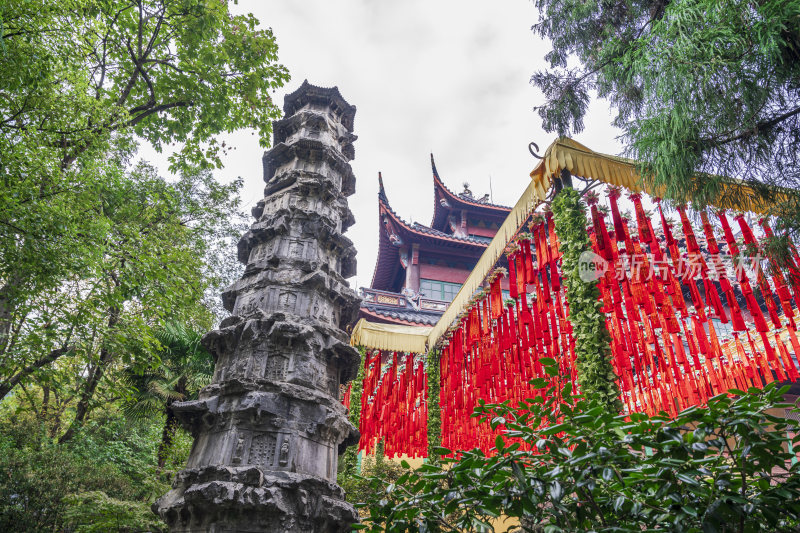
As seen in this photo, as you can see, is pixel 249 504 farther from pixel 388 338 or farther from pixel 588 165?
pixel 388 338

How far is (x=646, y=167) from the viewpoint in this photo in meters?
4.39

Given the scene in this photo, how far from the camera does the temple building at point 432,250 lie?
14.6 m

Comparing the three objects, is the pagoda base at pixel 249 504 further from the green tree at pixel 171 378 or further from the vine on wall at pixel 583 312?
the green tree at pixel 171 378

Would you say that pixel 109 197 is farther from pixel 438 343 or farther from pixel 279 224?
pixel 438 343

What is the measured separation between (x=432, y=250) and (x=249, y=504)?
13928 mm

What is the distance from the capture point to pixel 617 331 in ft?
17.0

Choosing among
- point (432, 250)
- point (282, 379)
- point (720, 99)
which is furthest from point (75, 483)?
point (432, 250)

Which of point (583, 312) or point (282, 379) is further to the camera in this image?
point (583, 312)

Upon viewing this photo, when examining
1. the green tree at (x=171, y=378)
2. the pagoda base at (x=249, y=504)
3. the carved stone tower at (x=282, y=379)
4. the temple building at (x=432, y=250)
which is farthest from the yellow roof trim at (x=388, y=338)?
the pagoda base at (x=249, y=504)

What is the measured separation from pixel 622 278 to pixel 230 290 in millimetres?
4147

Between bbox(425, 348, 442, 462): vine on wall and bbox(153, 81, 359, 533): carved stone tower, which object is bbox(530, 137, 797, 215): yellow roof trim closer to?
bbox(153, 81, 359, 533): carved stone tower

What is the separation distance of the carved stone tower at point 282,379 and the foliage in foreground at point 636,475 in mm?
1915

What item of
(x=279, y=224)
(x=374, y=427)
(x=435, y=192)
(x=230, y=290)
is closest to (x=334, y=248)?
(x=279, y=224)

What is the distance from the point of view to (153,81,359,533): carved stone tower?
3.41m
